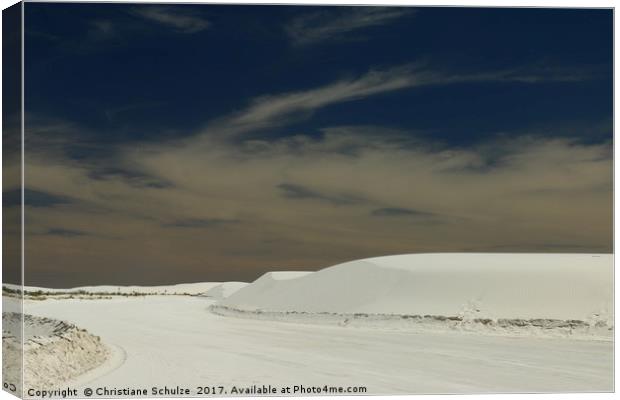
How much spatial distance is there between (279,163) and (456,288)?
49.9 ft

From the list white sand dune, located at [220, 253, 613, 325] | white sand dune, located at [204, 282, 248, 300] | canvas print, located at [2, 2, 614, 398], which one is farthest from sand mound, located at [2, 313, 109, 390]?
white sand dune, located at [220, 253, 613, 325]

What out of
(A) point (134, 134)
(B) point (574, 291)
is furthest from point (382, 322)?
(A) point (134, 134)

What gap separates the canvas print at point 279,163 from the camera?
14.9m

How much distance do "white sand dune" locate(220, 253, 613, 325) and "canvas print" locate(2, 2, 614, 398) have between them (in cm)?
266

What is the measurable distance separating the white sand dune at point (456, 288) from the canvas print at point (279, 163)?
266 centimetres

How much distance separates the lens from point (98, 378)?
14.8 metres

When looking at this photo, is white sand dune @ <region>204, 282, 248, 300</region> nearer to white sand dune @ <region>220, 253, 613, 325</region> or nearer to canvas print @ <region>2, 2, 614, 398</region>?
white sand dune @ <region>220, 253, 613, 325</region>

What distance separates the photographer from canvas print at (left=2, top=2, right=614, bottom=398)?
14.9 meters

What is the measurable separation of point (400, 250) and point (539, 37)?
17.7ft

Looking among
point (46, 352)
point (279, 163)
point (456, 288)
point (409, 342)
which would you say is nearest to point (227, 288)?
point (409, 342)

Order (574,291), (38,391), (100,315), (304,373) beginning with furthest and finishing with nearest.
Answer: (574,291)
(100,315)
(304,373)
(38,391)

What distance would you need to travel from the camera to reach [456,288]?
30.2m

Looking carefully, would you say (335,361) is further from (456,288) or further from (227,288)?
(456,288)

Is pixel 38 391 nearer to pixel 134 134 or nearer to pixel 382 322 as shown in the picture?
pixel 134 134
